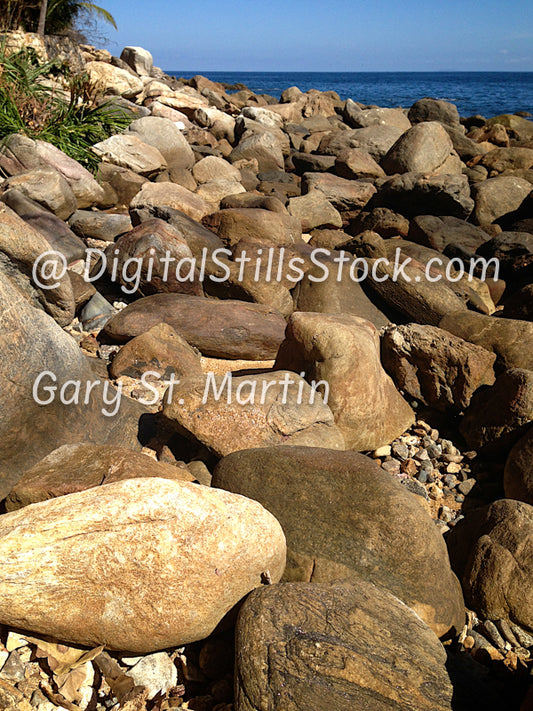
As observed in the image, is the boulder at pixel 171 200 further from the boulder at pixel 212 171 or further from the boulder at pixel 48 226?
the boulder at pixel 212 171

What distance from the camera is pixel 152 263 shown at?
18.0 ft

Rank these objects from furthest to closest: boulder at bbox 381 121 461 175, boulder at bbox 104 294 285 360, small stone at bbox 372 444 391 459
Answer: boulder at bbox 381 121 461 175
boulder at bbox 104 294 285 360
small stone at bbox 372 444 391 459

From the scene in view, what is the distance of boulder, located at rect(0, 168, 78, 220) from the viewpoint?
243 inches

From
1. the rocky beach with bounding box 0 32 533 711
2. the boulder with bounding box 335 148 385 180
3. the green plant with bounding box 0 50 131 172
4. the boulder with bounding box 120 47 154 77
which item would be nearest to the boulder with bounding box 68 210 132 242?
the rocky beach with bounding box 0 32 533 711

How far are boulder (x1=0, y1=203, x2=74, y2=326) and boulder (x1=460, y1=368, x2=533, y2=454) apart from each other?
3.27 meters

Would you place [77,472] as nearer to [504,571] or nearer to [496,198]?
[504,571]

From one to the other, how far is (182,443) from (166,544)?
5.06 feet

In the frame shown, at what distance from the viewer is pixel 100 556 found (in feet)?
7.02

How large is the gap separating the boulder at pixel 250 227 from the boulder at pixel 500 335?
2519mm

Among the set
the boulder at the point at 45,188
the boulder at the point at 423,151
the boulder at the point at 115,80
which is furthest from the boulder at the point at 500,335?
the boulder at the point at 115,80

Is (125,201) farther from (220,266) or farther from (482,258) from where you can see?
(482,258)

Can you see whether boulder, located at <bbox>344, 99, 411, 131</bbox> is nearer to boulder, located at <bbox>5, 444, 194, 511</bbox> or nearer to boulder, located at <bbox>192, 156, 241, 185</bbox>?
boulder, located at <bbox>192, 156, 241, 185</bbox>

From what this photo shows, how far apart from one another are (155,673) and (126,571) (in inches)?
17.9

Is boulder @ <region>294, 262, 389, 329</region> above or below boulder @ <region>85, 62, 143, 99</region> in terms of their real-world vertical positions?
below
